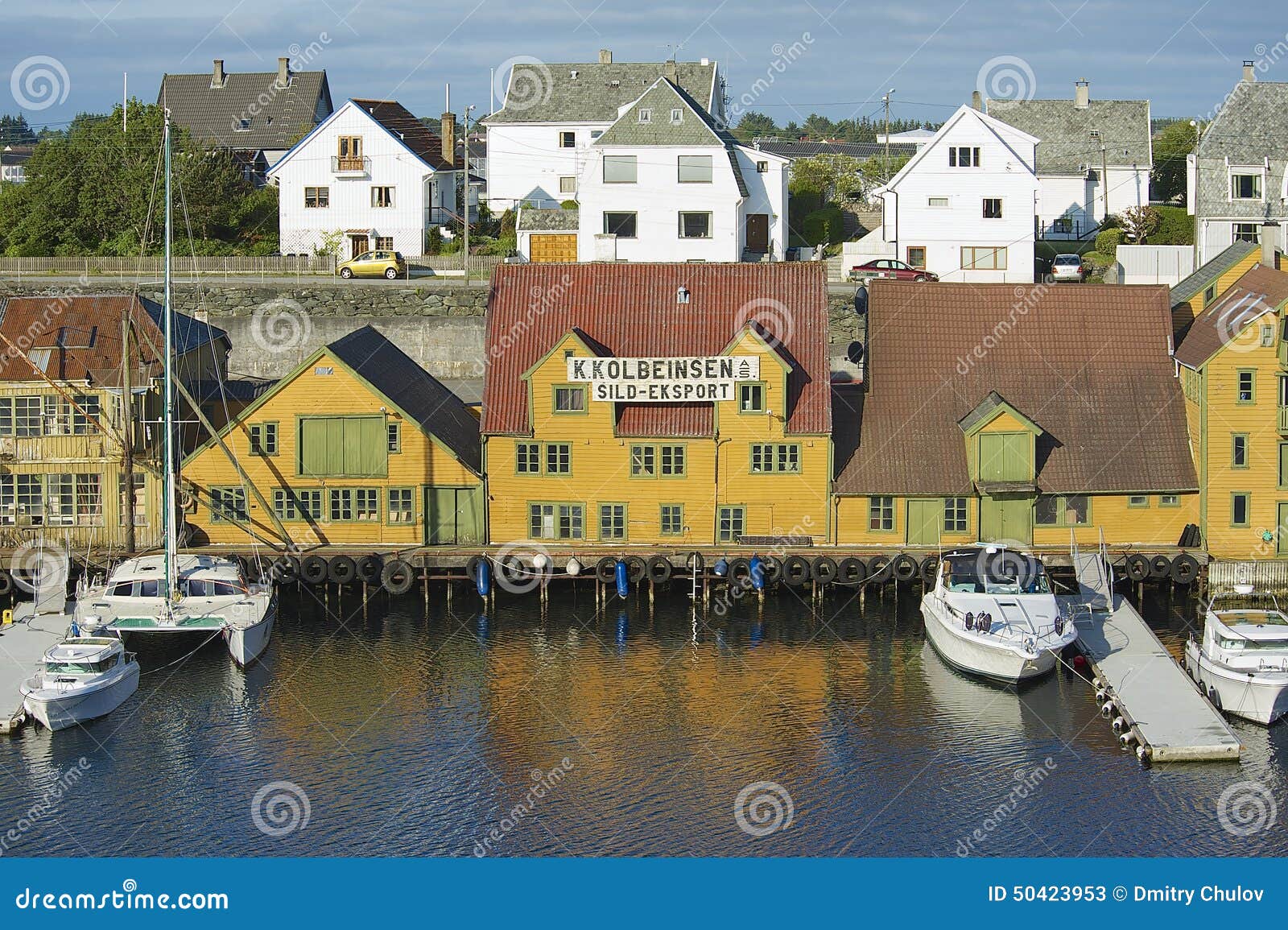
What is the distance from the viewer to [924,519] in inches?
2279

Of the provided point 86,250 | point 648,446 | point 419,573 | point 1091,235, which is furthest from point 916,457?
point 86,250

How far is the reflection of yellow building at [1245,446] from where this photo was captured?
57094mm

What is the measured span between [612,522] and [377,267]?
107ft

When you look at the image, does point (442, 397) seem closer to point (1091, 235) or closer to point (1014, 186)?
point (1014, 186)

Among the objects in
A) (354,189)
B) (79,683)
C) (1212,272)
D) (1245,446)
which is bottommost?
(79,683)

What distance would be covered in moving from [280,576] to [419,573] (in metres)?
4.42

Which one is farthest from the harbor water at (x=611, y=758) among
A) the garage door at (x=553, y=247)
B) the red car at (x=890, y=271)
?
the garage door at (x=553, y=247)

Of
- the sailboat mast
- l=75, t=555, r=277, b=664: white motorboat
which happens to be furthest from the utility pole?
l=75, t=555, r=277, b=664: white motorboat

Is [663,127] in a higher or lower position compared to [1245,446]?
higher

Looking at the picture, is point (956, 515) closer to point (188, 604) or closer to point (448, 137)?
point (188, 604)

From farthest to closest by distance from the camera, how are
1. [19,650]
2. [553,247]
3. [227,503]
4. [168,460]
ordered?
[553,247] → [227,503] → [168,460] → [19,650]

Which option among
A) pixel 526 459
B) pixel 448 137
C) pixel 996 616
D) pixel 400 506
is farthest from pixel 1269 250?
pixel 448 137

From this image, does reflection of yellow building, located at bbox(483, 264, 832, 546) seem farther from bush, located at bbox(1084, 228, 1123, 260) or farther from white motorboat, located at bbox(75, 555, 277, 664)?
bush, located at bbox(1084, 228, 1123, 260)

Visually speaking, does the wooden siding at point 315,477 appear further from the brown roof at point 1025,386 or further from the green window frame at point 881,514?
the brown roof at point 1025,386
